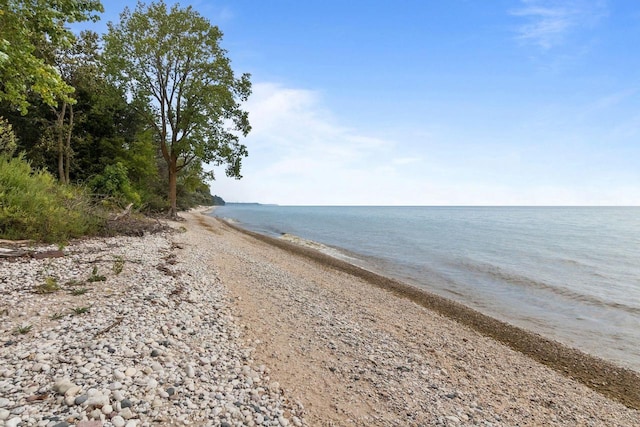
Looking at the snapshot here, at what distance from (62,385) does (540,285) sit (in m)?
20.1

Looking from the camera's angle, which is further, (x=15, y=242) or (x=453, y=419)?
(x=15, y=242)

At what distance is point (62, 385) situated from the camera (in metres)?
3.48

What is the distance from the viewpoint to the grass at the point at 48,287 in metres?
6.02

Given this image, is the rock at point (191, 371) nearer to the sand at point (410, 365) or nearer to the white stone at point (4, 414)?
the sand at point (410, 365)

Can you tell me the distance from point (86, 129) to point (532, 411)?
30.1 metres

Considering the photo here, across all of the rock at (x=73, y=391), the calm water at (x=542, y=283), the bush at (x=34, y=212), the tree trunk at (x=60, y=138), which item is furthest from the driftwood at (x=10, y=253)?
the tree trunk at (x=60, y=138)

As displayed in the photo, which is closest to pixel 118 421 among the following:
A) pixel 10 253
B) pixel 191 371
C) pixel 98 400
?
pixel 98 400

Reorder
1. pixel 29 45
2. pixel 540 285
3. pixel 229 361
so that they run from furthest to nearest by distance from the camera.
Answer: pixel 540 285, pixel 29 45, pixel 229 361

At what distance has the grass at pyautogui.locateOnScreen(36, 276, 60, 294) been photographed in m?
6.02

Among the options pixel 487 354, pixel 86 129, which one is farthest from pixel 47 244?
pixel 86 129

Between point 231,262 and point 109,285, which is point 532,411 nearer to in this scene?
point 109,285

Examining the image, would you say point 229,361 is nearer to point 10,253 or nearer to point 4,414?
point 4,414

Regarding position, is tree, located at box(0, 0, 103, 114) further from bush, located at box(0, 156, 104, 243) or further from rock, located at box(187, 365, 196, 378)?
rock, located at box(187, 365, 196, 378)

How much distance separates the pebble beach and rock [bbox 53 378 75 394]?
19 mm
